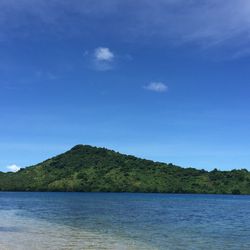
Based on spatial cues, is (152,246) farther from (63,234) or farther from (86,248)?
(63,234)

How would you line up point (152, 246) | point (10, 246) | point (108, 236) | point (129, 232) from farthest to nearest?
1. point (129, 232)
2. point (108, 236)
3. point (152, 246)
4. point (10, 246)

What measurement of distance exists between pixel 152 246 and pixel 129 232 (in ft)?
32.6

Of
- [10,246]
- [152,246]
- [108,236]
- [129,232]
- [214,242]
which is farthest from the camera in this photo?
[129,232]

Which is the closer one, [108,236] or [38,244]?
[38,244]

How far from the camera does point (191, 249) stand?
3312 cm

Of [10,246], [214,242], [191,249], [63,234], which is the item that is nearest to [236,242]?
[214,242]

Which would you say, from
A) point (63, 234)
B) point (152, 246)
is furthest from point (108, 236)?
point (152, 246)

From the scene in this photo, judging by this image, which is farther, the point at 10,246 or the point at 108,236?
the point at 108,236

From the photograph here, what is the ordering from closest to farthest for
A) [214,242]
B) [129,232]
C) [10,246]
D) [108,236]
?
1. [10,246]
2. [214,242]
3. [108,236]
4. [129,232]

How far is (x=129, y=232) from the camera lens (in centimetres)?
4419

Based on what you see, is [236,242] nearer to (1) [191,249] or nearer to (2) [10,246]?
(1) [191,249]

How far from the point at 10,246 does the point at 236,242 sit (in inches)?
689

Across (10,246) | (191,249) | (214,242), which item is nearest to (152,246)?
(191,249)

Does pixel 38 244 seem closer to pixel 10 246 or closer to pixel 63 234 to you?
pixel 10 246
